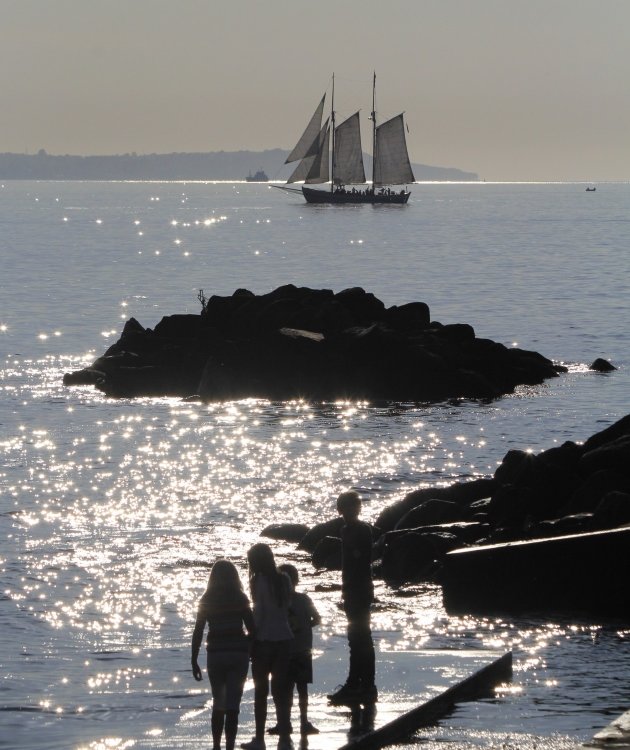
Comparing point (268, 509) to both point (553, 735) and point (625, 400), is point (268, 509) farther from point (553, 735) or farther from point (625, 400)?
point (625, 400)

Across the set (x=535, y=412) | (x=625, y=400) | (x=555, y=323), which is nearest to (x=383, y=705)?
(x=535, y=412)

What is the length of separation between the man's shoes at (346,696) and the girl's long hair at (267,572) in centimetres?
184

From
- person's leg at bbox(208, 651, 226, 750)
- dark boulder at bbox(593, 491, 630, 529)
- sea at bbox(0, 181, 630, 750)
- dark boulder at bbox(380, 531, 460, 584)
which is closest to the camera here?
person's leg at bbox(208, 651, 226, 750)

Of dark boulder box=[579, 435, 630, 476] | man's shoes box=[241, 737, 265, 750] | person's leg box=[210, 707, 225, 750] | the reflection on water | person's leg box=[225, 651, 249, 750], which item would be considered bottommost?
the reflection on water

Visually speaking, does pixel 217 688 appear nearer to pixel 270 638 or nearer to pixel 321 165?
pixel 270 638

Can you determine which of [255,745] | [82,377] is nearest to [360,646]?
[255,745]

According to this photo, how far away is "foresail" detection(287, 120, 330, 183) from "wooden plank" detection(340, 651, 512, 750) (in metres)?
153

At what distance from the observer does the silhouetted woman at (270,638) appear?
10.9m

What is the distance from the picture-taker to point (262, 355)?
137 ft

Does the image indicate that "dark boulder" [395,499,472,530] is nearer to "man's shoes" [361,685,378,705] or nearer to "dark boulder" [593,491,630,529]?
"dark boulder" [593,491,630,529]

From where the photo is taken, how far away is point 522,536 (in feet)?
63.6

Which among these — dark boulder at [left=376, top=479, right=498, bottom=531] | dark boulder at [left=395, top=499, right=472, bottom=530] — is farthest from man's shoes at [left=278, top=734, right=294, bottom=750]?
dark boulder at [left=376, top=479, right=498, bottom=531]

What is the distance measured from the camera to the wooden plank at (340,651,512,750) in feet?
36.0

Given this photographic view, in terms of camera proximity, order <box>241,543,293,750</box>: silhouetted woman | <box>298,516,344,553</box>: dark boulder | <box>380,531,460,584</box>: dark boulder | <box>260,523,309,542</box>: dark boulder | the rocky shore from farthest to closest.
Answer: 1. <box>260,523,309,542</box>: dark boulder
2. <box>298,516,344,553</box>: dark boulder
3. <box>380,531,460,584</box>: dark boulder
4. the rocky shore
5. <box>241,543,293,750</box>: silhouetted woman
